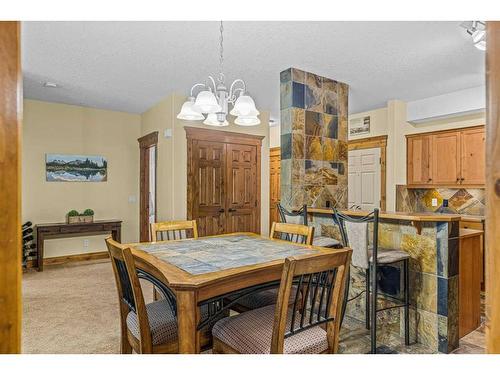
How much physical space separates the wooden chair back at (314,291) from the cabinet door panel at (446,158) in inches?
151

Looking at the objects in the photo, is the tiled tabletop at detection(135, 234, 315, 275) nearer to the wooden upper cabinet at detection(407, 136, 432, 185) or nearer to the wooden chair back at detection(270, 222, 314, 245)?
the wooden chair back at detection(270, 222, 314, 245)

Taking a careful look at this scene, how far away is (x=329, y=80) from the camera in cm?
394

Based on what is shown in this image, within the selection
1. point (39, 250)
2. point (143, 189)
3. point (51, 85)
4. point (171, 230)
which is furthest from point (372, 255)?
point (39, 250)

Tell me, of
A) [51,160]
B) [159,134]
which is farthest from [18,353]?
[51,160]

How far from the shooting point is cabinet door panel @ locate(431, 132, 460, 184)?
452 cm

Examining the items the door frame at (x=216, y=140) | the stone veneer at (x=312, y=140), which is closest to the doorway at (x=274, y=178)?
the door frame at (x=216, y=140)

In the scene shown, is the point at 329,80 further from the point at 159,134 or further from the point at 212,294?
the point at 212,294

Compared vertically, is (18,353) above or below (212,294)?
above

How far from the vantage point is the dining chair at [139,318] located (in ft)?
5.01

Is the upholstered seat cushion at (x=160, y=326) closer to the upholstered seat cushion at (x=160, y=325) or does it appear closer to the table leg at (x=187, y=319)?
the upholstered seat cushion at (x=160, y=325)

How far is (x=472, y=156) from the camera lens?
4.36 m

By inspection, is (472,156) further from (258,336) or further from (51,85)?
(51,85)
